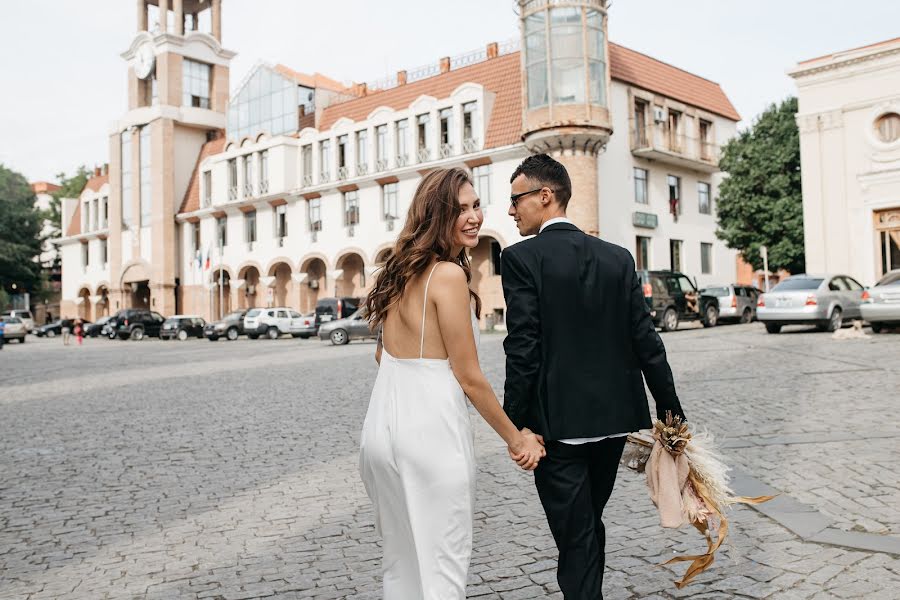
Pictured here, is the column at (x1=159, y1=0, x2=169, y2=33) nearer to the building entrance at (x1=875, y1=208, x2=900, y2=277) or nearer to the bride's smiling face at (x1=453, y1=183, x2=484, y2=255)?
the building entrance at (x1=875, y1=208, x2=900, y2=277)

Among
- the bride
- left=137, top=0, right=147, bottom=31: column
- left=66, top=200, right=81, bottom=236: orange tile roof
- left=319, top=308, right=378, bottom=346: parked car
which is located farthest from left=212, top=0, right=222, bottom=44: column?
the bride

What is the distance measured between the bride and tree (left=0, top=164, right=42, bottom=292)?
7239cm

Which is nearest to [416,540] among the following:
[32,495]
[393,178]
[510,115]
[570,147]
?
[32,495]

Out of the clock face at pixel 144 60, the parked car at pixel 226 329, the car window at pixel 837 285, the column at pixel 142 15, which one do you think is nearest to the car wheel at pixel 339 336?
the parked car at pixel 226 329

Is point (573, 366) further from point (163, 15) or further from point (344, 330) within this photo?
point (163, 15)

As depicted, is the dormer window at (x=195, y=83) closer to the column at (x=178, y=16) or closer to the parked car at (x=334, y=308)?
the column at (x=178, y=16)

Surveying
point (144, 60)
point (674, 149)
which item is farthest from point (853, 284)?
point (144, 60)

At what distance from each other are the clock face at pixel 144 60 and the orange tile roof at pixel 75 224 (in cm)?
1647

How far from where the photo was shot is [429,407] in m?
2.73

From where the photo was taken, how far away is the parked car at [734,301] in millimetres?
30594

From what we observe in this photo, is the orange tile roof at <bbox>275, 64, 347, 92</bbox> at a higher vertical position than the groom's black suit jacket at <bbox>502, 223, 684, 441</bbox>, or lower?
higher

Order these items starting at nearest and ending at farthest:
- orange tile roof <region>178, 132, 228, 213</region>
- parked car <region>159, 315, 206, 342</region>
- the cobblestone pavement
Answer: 1. the cobblestone pavement
2. parked car <region>159, 315, 206, 342</region>
3. orange tile roof <region>178, 132, 228, 213</region>

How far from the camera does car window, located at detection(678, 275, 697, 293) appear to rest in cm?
2707

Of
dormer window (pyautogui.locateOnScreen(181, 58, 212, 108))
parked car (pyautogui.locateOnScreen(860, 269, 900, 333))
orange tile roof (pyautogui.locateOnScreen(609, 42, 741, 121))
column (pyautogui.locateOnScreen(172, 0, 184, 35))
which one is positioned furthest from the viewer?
dormer window (pyautogui.locateOnScreen(181, 58, 212, 108))
